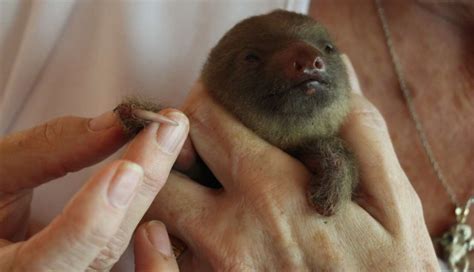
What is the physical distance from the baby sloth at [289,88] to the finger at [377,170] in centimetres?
3

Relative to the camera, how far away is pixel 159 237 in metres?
1.02

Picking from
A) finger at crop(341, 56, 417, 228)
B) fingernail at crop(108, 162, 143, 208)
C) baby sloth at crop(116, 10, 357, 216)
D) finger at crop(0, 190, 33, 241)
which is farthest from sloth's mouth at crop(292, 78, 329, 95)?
finger at crop(0, 190, 33, 241)

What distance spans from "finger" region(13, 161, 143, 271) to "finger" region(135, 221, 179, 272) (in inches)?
8.2

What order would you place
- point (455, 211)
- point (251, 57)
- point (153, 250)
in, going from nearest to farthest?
point (153, 250) < point (251, 57) < point (455, 211)

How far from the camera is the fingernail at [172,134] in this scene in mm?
923

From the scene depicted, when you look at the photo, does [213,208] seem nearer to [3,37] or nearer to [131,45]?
[131,45]

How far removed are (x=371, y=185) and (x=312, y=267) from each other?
0.80 ft

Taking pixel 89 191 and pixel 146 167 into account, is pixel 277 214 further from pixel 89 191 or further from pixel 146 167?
pixel 89 191

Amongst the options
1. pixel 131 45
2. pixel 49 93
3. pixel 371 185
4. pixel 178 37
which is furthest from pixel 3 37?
pixel 371 185

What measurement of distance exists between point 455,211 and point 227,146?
746 millimetres

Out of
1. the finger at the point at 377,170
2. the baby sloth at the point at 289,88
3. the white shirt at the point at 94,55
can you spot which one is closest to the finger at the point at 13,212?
the white shirt at the point at 94,55

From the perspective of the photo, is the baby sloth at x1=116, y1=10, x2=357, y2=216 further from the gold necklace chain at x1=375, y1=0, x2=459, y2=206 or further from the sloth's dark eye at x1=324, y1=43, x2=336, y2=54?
the gold necklace chain at x1=375, y1=0, x2=459, y2=206

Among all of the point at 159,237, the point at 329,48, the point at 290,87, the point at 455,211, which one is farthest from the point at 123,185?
the point at 455,211

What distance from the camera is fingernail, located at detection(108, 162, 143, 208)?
2.44 feet
